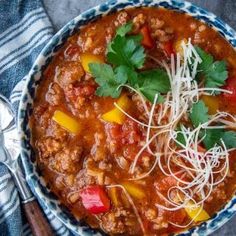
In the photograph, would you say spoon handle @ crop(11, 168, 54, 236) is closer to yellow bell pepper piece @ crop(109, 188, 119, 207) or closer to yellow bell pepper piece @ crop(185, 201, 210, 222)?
yellow bell pepper piece @ crop(109, 188, 119, 207)

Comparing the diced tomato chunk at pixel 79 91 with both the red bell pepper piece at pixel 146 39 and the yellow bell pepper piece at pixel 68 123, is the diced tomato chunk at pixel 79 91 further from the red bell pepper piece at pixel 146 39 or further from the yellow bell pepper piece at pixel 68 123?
the red bell pepper piece at pixel 146 39

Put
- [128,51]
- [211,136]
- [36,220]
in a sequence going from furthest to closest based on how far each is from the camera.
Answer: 1. [36,220]
2. [211,136]
3. [128,51]

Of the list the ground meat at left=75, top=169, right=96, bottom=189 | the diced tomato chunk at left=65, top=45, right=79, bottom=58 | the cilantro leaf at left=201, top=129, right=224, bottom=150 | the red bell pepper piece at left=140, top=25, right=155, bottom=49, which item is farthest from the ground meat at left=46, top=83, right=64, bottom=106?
the cilantro leaf at left=201, top=129, right=224, bottom=150

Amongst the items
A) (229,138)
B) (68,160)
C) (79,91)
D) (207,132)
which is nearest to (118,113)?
(79,91)

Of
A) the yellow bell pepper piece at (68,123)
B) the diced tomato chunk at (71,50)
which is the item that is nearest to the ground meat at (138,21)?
the diced tomato chunk at (71,50)

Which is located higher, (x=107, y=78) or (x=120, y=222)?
(x=107, y=78)

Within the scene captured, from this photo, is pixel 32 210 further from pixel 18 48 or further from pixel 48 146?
pixel 18 48

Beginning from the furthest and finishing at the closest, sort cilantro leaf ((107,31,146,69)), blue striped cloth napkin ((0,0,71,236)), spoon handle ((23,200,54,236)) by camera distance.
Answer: blue striped cloth napkin ((0,0,71,236)), spoon handle ((23,200,54,236)), cilantro leaf ((107,31,146,69))
